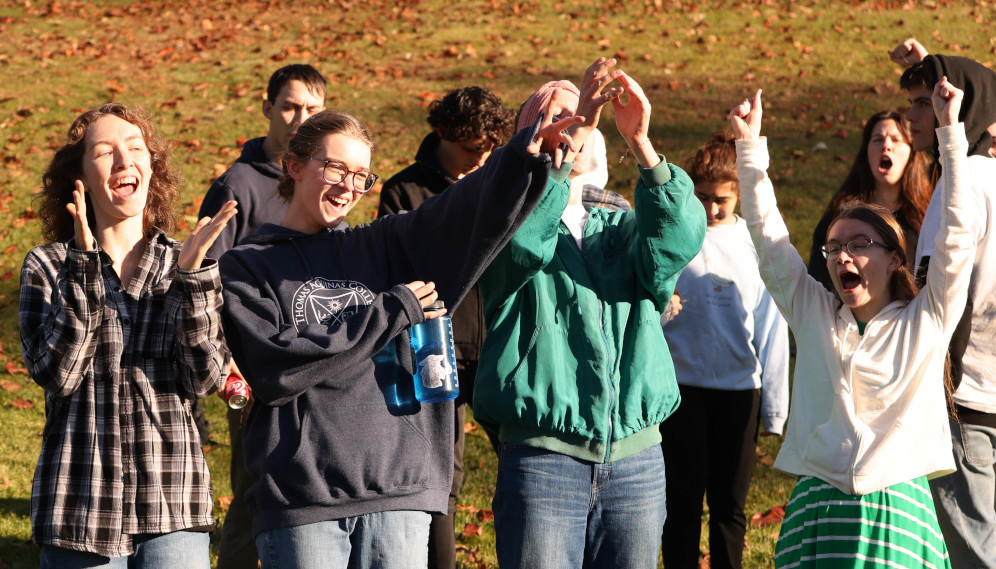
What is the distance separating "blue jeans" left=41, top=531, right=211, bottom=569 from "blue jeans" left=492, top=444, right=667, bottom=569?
0.97m

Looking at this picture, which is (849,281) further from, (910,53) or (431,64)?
(431,64)

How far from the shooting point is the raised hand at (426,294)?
2.93m

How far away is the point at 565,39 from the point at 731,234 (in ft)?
33.0

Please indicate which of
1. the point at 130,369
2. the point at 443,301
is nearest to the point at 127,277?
the point at 130,369

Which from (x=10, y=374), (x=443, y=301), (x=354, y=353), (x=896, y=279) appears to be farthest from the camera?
(x=10, y=374)

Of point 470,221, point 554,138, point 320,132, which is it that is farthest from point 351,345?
point 554,138

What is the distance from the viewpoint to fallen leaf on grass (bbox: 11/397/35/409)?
682 cm

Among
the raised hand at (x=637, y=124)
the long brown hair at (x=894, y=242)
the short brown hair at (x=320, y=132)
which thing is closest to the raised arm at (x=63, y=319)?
the short brown hair at (x=320, y=132)

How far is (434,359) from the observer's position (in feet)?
9.73

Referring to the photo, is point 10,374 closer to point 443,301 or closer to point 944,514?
point 443,301

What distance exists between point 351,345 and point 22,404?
201 inches

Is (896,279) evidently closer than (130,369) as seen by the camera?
No

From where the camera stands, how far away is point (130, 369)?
297 cm

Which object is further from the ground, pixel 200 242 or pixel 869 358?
pixel 200 242
